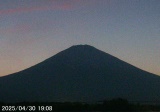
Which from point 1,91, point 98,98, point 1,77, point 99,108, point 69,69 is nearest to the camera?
point 99,108

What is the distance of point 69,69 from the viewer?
144m

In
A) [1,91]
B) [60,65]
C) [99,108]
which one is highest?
[60,65]

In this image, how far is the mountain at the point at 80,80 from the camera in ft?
416

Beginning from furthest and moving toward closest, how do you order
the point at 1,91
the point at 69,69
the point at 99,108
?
1. the point at 69,69
2. the point at 1,91
3. the point at 99,108

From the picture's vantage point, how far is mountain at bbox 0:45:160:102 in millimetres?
126881

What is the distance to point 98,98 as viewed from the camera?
12125 centimetres

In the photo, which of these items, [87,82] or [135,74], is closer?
[87,82]

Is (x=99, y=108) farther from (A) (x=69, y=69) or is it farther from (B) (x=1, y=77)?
(B) (x=1, y=77)

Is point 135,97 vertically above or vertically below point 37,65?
below

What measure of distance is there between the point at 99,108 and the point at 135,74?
9477 centimetres

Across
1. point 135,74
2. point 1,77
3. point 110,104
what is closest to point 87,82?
point 135,74

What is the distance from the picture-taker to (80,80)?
13812 cm

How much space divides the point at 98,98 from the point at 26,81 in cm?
3237

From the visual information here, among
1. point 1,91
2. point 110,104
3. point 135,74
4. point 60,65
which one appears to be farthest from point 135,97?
point 110,104
